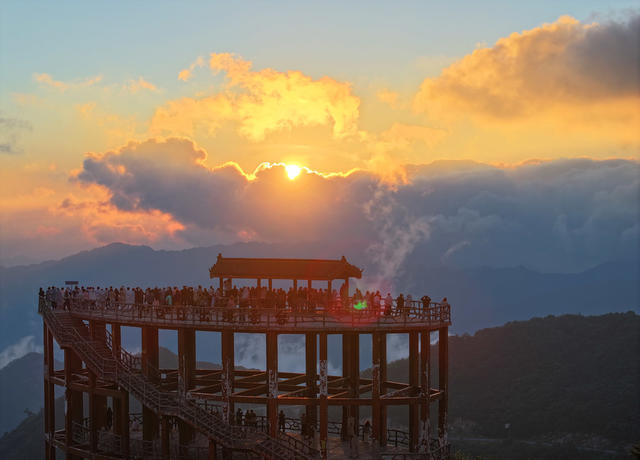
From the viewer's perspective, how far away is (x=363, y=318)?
4959 centimetres

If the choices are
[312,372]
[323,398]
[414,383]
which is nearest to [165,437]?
[323,398]

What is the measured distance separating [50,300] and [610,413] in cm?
11023

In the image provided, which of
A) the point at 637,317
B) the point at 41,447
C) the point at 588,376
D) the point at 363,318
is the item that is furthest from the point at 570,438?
the point at 41,447

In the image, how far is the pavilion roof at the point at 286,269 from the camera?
5525 centimetres

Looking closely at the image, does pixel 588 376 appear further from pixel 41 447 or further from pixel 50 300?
pixel 50 300

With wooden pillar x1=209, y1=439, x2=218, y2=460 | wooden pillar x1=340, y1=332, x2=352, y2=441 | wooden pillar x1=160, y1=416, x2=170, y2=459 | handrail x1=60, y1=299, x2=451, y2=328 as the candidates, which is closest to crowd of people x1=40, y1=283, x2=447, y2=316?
handrail x1=60, y1=299, x2=451, y2=328

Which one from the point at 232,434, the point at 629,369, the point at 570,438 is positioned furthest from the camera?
the point at 629,369

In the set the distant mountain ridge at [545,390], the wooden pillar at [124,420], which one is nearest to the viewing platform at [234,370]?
the wooden pillar at [124,420]

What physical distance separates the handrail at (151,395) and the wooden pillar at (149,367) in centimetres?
32

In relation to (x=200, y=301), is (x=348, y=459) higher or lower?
lower

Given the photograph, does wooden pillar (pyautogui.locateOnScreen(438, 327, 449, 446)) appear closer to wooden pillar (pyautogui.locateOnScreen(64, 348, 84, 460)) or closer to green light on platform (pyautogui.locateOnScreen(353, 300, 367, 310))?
green light on platform (pyautogui.locateOnScreen(353, 300, 367, 310))

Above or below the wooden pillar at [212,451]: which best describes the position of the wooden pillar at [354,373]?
above

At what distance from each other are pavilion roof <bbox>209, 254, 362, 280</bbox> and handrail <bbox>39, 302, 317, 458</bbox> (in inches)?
361

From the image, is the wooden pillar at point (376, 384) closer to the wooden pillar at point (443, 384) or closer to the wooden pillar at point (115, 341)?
the wooden pillar at point (443, 384)
